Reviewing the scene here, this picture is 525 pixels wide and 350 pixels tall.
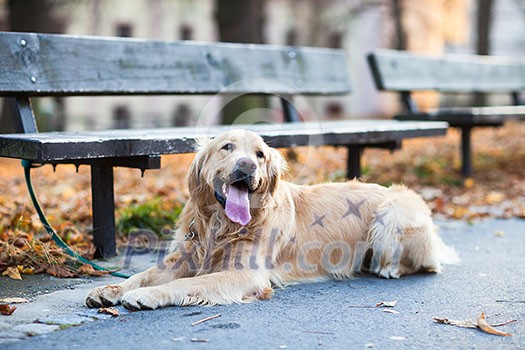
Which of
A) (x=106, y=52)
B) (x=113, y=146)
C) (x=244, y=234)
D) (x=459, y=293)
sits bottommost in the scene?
(x=459, y=293)

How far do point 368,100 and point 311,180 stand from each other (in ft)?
102

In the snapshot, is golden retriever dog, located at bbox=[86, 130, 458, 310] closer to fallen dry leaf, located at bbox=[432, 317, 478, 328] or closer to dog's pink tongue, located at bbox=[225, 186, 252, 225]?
dog's pink tongue, located at bbox=[225, 186, 252, 225]

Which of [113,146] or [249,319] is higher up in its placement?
[113,146]

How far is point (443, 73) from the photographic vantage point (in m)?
9.03

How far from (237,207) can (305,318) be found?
73cm

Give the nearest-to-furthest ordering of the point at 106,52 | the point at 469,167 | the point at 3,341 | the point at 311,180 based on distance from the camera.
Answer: the point at 3,341 → the point at 106,52 → the point at 311,180 → the point at 469,167

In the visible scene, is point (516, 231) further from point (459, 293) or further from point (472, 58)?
point (472, 58)

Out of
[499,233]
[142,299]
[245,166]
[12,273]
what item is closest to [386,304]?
[245,166]

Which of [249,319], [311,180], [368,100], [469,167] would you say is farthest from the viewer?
[368,100]

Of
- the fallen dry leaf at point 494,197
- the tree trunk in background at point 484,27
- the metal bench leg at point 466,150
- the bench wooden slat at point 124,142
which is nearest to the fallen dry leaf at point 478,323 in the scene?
the bench wooden slat at point 124,142

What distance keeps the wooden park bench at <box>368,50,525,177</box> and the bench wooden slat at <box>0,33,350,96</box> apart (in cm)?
63

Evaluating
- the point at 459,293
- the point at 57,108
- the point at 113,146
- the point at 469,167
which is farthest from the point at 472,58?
the point at 57,108

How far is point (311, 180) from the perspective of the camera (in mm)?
8086

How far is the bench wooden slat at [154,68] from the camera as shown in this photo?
15.3ft
